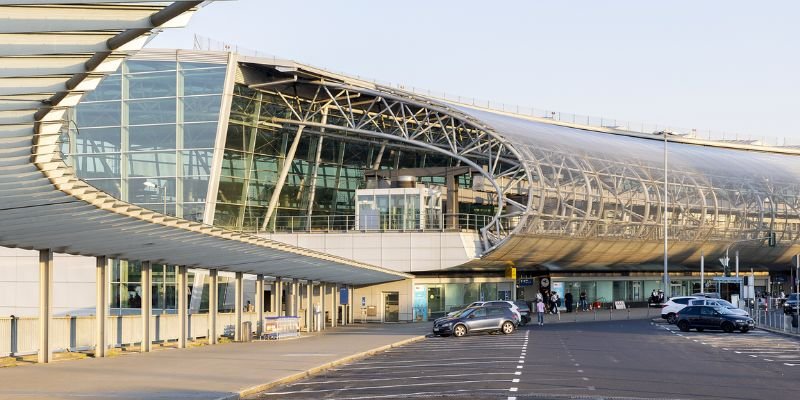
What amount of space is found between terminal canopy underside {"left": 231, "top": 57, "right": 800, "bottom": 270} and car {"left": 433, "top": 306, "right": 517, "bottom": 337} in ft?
57.1

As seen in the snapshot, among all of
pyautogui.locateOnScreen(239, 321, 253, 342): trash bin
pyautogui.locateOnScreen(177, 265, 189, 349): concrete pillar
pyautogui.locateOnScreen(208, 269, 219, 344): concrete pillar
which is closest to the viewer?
pyautogui.locateOnScreen(177, 265, 189, 349): concrete pillar

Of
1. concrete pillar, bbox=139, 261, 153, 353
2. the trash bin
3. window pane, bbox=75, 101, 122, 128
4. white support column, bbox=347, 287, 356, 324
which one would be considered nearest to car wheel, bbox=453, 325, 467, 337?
the trash bin

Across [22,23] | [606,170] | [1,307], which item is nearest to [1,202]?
[22,23]

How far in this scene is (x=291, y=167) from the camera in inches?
2864

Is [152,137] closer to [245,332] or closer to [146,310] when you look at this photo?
[245,332]

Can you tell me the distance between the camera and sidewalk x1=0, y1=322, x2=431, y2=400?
20072 mm

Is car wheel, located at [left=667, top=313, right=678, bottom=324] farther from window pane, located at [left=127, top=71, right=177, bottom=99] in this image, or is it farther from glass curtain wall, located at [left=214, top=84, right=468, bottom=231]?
window pane, located at [left=127, top=71, right=177, bottom=99]

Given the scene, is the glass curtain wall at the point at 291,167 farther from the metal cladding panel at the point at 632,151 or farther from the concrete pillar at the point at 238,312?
the concrete pillar at the point at 238,312

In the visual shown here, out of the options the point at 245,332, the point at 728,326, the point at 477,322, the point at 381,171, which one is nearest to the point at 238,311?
the point at 245,332

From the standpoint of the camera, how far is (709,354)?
108 ft

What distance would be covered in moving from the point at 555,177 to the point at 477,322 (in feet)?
77.0

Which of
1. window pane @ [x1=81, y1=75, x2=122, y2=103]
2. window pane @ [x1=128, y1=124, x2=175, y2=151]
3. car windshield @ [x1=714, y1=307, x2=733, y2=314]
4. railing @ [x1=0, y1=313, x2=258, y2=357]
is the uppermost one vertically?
window pane @ [x1=81, y1=75, x2=122, y2=103]

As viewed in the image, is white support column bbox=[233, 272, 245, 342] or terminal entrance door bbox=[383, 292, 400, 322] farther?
terminal entrance door bbox=[383, 292, 400, 322]

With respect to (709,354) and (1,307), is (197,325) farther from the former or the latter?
(1,307)
